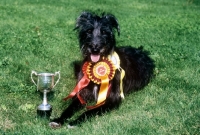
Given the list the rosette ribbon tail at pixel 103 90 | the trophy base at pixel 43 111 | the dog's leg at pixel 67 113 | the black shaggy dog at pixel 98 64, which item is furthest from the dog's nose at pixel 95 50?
the trophy base at pixel 43 111

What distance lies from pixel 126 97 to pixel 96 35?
130 cm

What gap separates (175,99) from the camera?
19.7 ft

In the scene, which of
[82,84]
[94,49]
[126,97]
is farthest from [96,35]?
[126,97]

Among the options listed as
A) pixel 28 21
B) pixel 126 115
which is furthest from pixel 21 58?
pixel 28 21

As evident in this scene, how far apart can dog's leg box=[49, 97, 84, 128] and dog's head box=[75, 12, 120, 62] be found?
0.77 meters

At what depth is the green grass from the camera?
4863mm

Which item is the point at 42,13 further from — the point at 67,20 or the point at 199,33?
the point at 199,33

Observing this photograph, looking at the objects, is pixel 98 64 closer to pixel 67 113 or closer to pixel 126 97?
pixel 126 97

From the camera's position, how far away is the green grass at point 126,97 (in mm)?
4863

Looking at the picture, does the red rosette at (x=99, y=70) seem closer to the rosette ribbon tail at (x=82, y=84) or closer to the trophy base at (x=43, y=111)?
the rosette ribbon tail at (x=82, y=84)

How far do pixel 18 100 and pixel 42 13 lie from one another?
10659 millimetres

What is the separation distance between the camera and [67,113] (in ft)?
17.9

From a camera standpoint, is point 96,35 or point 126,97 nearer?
point 96,35

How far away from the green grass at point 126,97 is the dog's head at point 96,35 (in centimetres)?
94
